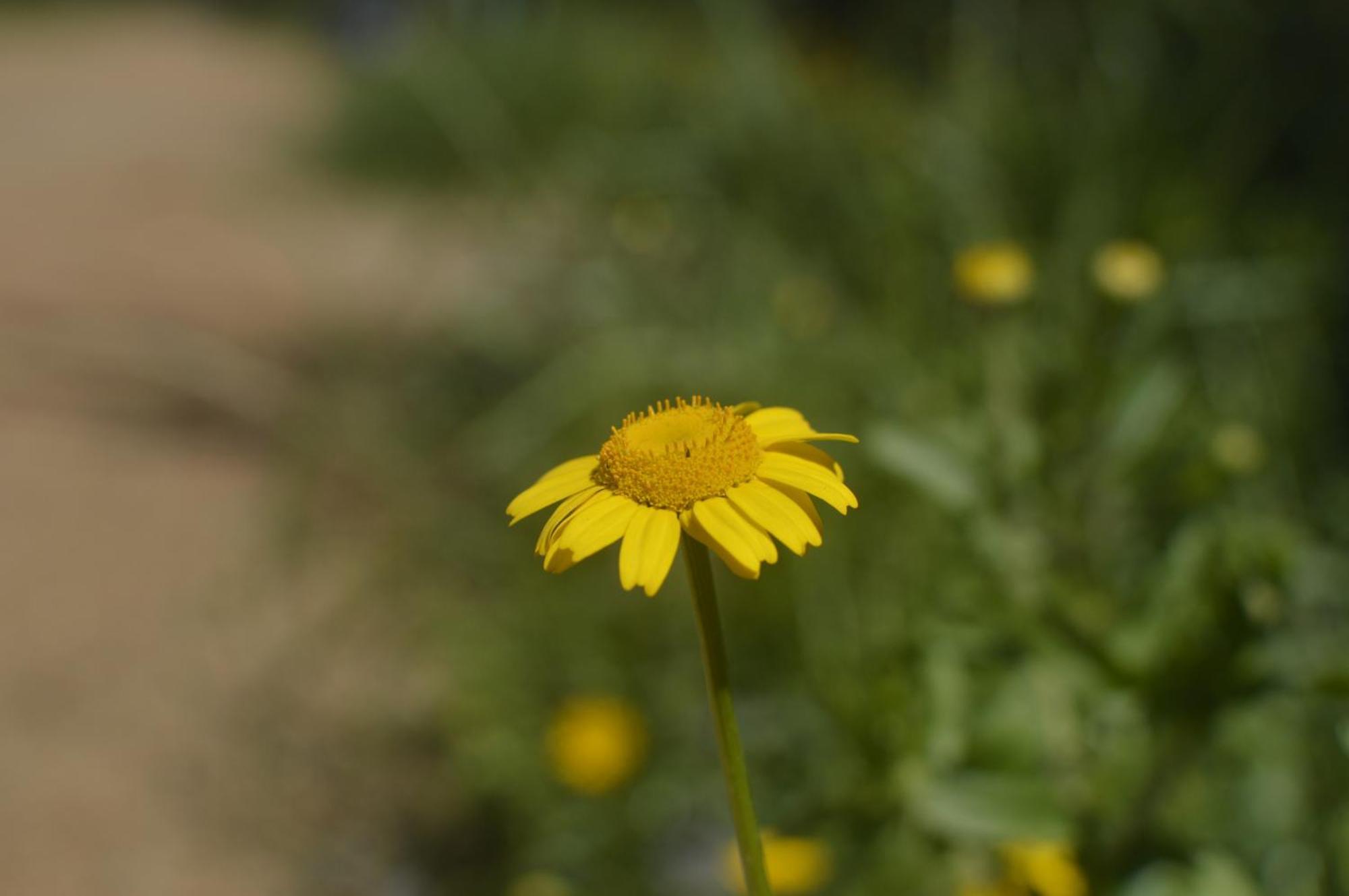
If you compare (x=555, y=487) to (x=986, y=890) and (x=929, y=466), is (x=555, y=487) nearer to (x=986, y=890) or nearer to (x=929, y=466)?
(x=929, y=466)

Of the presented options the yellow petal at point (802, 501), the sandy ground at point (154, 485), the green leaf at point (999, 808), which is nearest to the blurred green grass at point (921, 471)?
the green leaf at point (999, 808)

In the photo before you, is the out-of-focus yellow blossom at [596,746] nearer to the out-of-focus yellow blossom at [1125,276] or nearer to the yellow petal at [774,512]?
the out-of-focus yellow blossom at [1125,276]

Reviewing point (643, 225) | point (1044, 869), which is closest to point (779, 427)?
point (1044, 869)

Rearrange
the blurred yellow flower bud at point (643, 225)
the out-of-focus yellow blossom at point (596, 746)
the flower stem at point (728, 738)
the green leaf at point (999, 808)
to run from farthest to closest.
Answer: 1. the blurred yellow flower bud at point (643, 225)
2. the out-of-focus yellow blossom at point (596, 746)
3. the green leaf at point (999, 808)
4. the flower stem at point (728, 738)

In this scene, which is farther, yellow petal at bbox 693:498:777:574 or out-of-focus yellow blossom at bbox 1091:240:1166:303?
out-of-focus yellow blossom at bbox 1091:240:1166:303

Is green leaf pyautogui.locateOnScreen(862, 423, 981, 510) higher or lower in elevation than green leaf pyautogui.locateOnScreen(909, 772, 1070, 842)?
higher

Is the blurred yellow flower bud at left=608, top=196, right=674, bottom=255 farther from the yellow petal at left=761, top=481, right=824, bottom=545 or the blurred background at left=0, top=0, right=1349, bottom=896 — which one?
the yellow petal at left=761, top=481, right=824, bottom=545

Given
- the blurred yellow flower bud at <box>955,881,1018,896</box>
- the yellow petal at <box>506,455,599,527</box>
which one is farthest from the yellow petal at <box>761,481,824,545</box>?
the blurred yellow flower bud at <box>955,881,1018,896</box>
